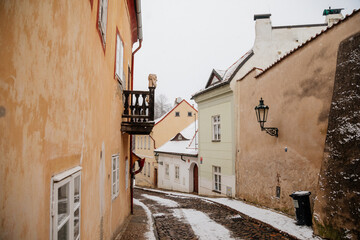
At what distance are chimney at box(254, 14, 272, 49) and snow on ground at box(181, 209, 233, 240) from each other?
9.73 meters

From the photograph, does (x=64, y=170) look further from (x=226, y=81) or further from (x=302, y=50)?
(x=226, y=81)

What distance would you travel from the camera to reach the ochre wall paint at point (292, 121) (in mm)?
7480

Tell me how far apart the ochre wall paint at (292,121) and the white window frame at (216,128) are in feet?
10.4

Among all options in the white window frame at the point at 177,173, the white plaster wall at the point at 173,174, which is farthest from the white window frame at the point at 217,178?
the white window frame at the point at 177,173

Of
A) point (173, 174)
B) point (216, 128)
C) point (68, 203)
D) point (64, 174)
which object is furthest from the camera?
point (173, 174)

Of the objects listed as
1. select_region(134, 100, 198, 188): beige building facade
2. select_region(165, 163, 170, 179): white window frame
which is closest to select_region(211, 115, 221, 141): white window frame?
select_region(165, 163, 170, 179): white window frame

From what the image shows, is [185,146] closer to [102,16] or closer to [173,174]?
[173,174]

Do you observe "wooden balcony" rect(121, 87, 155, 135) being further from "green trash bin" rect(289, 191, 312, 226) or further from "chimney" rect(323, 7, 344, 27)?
"chimney" rect(323, 7, 344, 27)

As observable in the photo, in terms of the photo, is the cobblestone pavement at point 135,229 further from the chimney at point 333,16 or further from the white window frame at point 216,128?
the chimney at point 333,16

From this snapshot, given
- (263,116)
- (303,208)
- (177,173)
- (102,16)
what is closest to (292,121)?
(263,116)

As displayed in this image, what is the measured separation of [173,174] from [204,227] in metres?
15.3

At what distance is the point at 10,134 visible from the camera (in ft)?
5.37

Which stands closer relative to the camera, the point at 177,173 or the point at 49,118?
the point at 49,118

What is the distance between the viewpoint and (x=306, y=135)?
8.12 m
